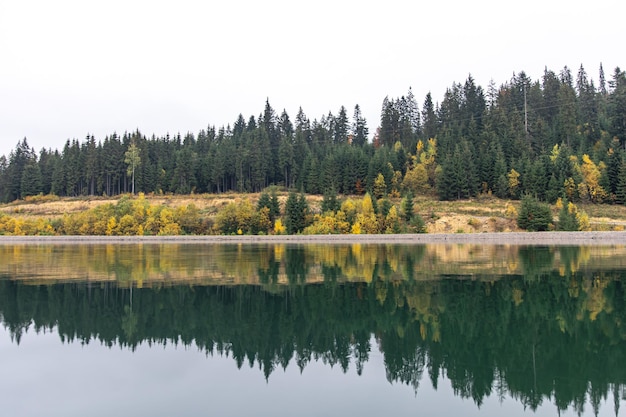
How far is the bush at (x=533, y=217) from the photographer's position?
235 ft

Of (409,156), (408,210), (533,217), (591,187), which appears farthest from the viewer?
(409,156)

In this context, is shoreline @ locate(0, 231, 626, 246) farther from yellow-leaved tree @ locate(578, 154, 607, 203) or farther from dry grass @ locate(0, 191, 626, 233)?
yellow-leaved tree @ locate(578, 154, 607, 203)

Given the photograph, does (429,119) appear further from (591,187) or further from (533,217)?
(533,217)

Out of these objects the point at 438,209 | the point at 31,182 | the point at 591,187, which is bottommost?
the point at 438,209

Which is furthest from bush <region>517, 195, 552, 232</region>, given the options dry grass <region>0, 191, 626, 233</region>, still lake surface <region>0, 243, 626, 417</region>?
still lake surface <region>0, 243, 626, 417</region>

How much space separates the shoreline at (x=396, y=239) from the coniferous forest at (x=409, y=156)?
25497mm

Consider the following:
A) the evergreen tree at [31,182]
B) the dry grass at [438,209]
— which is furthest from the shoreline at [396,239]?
the evergreen tree at [31,182]

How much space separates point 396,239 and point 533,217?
67.5 ft

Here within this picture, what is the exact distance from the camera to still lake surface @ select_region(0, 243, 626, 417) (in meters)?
10.4

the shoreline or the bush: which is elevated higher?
the bush

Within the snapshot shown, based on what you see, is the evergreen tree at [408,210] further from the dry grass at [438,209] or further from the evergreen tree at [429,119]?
the evergreen tree at [429,119]

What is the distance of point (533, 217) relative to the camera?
72.5 m

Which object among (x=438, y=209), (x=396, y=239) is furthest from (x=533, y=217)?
(x=396, y=239)

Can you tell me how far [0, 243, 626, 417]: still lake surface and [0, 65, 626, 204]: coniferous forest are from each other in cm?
7298
